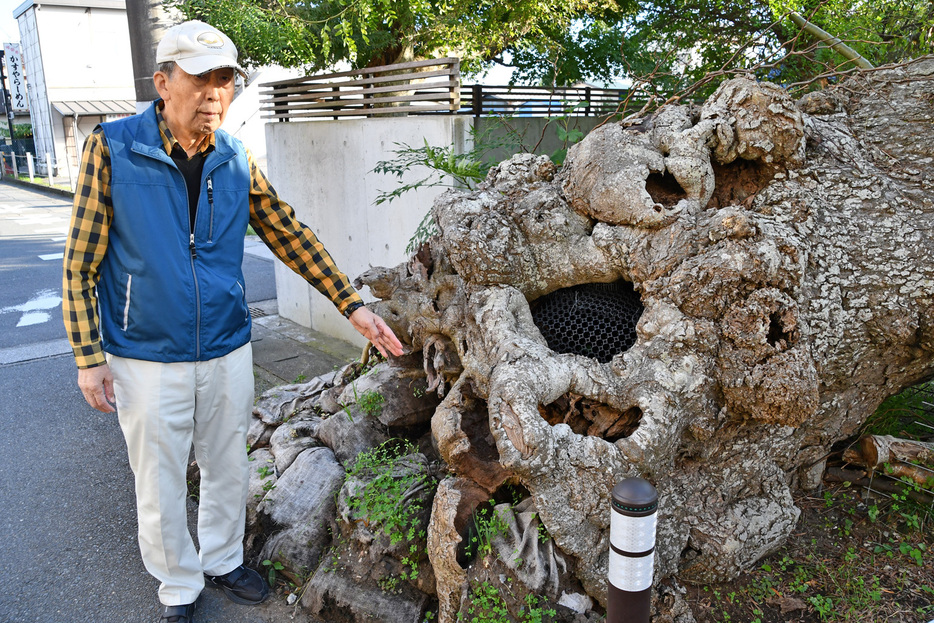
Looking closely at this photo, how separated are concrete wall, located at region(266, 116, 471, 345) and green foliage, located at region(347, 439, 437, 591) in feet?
9.54

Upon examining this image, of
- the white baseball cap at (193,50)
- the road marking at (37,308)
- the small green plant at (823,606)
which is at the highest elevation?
the white baseball cap at (193,50)

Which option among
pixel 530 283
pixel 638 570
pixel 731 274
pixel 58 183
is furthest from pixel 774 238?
pixel 58 183

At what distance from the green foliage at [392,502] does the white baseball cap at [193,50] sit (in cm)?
201

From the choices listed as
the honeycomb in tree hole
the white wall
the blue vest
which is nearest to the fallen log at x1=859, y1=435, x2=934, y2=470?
the honeycomb in tree hole

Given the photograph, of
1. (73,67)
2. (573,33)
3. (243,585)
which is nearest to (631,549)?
(243,585)

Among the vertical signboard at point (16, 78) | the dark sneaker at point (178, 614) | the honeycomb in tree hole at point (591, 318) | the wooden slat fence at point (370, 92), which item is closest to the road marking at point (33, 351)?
the wooden slat fence at point (370, 92)

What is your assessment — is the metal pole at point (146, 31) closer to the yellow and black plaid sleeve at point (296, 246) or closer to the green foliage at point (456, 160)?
the green foliage at point (456, 160)

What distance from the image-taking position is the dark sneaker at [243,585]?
3.27 meters

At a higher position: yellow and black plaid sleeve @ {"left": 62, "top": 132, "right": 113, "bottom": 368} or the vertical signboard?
the vertical signboard

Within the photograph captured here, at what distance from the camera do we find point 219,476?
126 inches

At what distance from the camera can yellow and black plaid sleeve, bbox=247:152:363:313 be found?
10.8 feet

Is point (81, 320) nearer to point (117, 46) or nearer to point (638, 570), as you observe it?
point (638, 570)

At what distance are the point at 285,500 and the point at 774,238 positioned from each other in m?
2.73

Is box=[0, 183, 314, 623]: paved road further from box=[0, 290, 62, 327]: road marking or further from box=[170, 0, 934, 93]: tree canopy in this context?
box=[170, 0, 934, 93]: tree canopy
